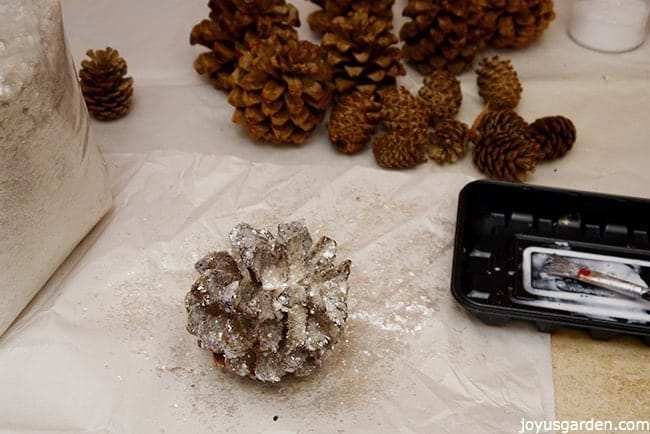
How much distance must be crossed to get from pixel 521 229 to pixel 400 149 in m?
0.17

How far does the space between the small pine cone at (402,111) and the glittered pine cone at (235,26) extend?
0.48ft

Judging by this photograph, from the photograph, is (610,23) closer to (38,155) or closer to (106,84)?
(106,84)

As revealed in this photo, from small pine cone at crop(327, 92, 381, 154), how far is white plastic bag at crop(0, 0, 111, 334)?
301 mm

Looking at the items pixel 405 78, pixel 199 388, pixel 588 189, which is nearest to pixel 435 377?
pixel 199 388

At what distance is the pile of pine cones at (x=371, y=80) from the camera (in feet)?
3.53

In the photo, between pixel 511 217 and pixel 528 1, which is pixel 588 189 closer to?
pixel 511 217

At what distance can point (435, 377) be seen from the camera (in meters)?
0.90

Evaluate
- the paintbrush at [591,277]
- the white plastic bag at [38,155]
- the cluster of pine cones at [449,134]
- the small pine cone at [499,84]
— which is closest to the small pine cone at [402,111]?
the cluster of pine cones at [449,134]

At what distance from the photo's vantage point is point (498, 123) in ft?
3.64

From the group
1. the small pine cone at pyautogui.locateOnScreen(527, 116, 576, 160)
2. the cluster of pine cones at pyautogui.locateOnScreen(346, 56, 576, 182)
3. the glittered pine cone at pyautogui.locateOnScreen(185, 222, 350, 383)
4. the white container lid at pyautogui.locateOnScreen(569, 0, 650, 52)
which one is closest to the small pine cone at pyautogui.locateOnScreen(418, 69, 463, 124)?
the cluster of pine cones at pyautogui.locateOnScreen(346, 56, 576, 182)

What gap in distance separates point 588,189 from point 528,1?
11.2 inches

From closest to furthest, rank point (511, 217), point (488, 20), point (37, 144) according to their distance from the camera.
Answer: point (37, 144)
point (511, 217)
point (488, 20)

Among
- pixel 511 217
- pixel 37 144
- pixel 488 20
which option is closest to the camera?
pixel 37 144

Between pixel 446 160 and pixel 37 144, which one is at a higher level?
pixel 37 144
